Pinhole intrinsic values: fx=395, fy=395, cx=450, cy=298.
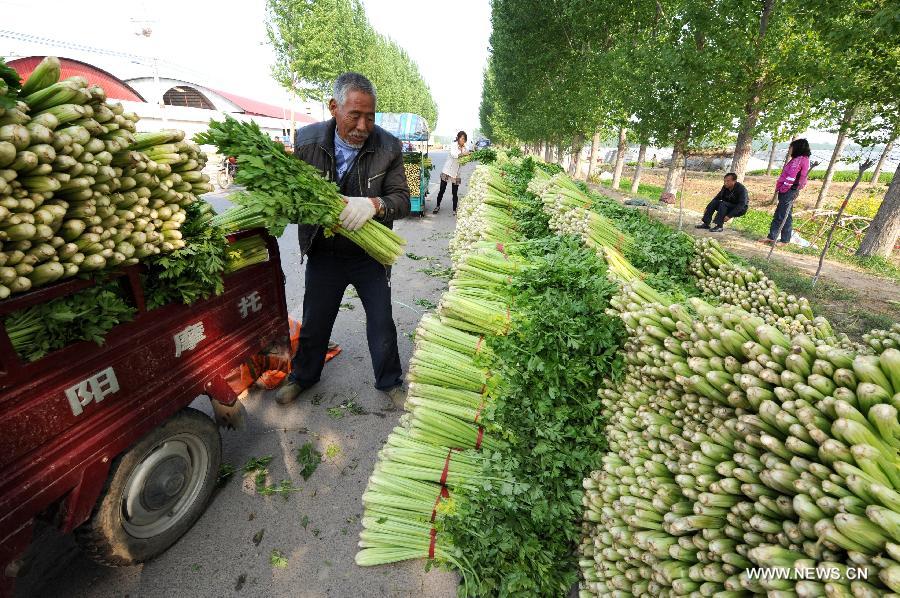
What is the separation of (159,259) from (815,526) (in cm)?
314

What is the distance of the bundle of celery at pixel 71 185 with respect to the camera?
157 centimetres

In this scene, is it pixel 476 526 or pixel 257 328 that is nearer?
pixel 476 526

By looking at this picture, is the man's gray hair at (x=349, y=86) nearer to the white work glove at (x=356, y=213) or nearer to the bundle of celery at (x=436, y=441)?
the white work glove at (x=356, y=213)

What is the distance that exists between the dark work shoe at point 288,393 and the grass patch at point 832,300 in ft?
17.1

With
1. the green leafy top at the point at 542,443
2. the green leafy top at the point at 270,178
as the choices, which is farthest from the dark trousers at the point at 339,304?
the green leafy top at the point at 542,443

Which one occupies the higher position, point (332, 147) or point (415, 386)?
point (332, 147)

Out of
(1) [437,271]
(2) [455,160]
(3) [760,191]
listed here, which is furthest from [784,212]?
(3) [760,191]

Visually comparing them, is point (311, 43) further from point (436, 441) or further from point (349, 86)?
point (436, 441)

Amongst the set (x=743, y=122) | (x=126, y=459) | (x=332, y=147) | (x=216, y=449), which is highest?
(x=743, y=122)

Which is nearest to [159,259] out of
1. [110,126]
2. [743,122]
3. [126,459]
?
[110,126]

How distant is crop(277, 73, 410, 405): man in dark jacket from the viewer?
3256mm

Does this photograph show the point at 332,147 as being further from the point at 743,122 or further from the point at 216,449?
the point at 743,122

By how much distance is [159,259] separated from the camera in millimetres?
2252

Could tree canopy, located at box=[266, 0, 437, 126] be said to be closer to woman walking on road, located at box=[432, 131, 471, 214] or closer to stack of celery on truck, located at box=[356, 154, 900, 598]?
woman walking on road, located at box=[432, 131, 471, 214]
